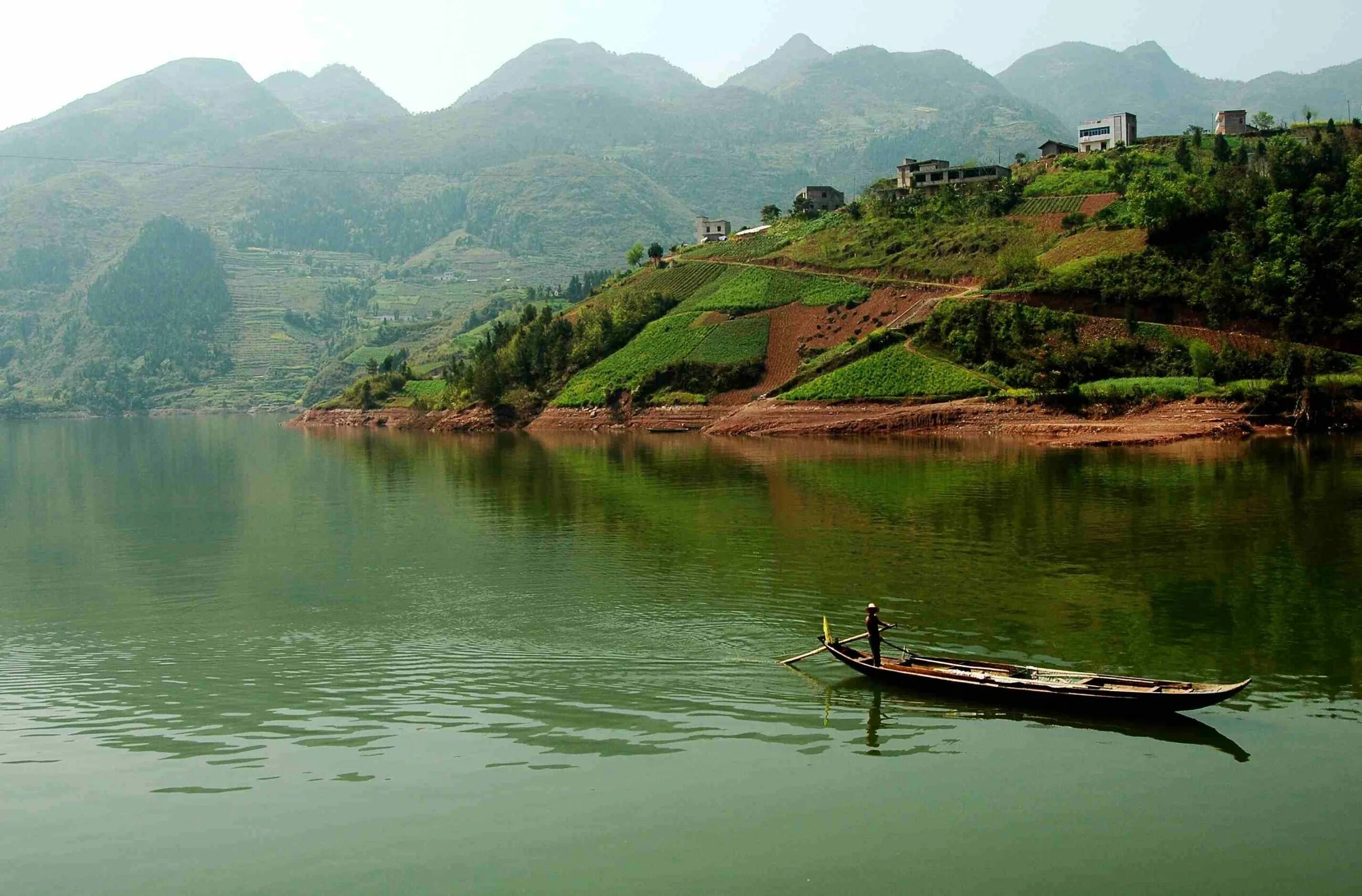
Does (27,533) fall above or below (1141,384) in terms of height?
below

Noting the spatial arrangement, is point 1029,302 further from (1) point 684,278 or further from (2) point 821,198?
(2) point 821,198

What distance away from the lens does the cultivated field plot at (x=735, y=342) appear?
121 meters

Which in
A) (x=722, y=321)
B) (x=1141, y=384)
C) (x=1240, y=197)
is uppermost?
(x=1240, y=197)

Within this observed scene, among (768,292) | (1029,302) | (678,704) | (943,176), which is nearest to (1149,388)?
(1029,302)

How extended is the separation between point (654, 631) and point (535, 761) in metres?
9.95

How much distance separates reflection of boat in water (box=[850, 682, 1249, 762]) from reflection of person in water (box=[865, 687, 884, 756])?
1cm

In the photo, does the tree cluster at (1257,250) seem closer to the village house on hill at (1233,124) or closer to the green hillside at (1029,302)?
the green hillside at (1029,302)

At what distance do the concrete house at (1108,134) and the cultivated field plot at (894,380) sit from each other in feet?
195

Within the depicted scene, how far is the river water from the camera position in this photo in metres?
18.2

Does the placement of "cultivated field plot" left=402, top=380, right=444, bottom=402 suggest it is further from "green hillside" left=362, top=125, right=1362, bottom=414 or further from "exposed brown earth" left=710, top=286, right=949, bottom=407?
"exposed brown earth" left=710, top=286, right=949, bottom=407

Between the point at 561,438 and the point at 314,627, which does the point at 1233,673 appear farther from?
the point at 561,438

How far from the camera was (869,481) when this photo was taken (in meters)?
64.4

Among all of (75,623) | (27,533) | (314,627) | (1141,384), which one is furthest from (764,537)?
(1141,384)

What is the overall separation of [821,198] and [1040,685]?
161387 mm
